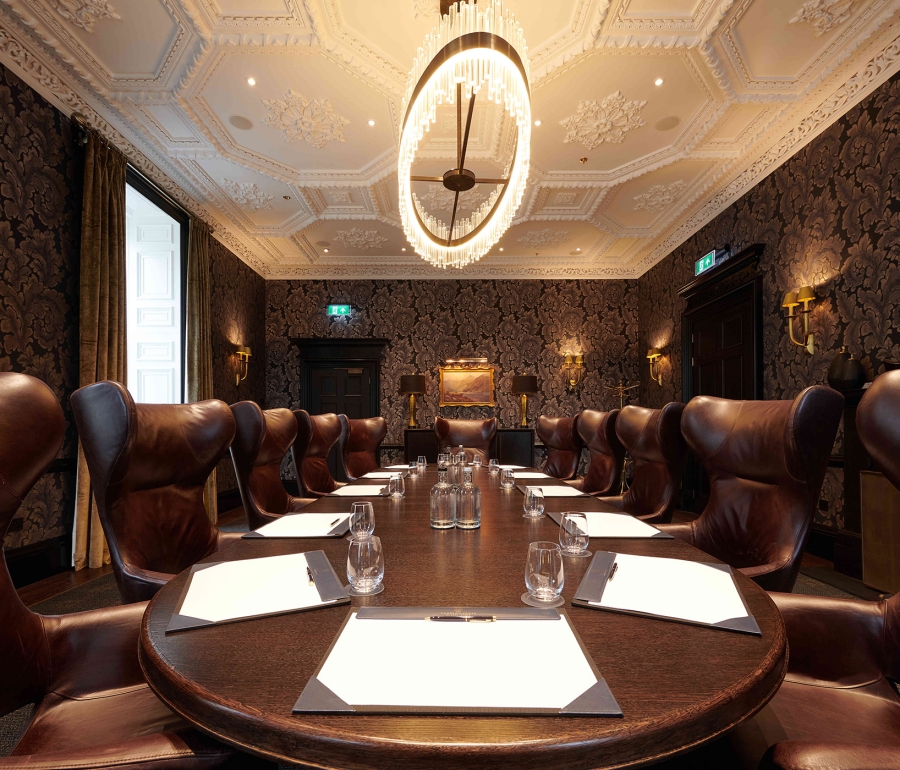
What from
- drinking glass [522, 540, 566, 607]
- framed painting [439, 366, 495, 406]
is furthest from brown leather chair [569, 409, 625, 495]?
A: framed painting [439, 366, 495, 406]

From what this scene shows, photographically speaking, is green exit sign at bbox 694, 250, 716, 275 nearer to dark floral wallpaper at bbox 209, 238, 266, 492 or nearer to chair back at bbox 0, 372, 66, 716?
dark floral wallpaper at bbox 209, 238, 266, 492

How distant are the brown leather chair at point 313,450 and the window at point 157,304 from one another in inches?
111

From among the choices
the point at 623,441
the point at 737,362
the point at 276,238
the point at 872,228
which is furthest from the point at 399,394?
the point at 872,228

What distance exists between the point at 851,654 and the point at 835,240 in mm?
3820

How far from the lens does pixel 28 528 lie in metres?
3.23

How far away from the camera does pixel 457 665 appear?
57cm

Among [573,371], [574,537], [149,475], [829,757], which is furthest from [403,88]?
[573,371]

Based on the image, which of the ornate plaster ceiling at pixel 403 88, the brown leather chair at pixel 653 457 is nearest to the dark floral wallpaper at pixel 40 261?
the ornate plaster ceiling at pixel 403 88

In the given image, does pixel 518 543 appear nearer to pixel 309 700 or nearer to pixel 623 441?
pixel 309 700

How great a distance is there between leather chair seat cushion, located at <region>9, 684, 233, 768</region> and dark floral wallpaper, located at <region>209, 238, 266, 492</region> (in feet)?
16.8

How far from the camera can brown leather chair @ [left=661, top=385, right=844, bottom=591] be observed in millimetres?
1348

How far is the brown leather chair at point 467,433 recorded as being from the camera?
4766 millimetres

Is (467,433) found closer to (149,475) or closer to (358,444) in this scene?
(358,444)

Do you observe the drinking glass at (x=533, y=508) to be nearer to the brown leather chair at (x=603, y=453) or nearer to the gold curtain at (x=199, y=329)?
the brown leather chair at (x=603, y=453)
